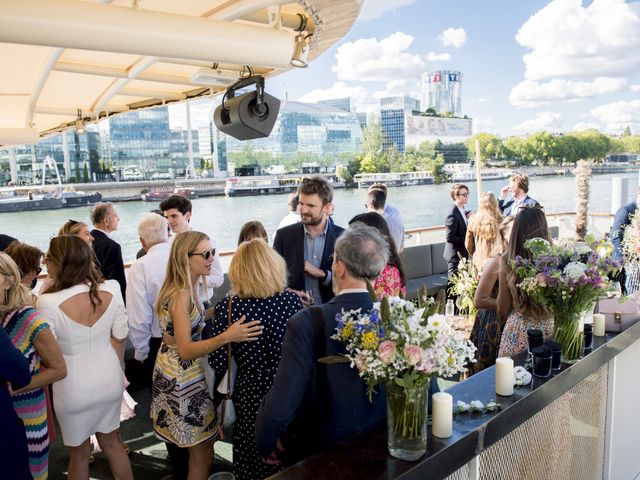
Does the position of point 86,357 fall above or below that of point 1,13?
below

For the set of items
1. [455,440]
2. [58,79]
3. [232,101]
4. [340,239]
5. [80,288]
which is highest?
[58,79]

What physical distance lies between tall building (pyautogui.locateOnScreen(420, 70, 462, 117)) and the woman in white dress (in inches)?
4443

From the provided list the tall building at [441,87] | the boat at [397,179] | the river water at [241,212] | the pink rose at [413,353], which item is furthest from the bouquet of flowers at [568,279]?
the tall building at [441,87]

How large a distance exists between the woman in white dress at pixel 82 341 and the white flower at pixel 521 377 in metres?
1.70

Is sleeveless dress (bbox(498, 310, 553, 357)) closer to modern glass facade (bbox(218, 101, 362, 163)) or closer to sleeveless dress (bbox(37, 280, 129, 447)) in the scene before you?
sleeveless dress (bbox(37, 280, 129, 447))

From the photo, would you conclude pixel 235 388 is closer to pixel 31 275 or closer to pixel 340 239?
pixel 340 239

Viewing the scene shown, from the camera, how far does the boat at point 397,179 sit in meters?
33.3

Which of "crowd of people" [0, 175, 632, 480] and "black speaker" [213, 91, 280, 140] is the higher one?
"black speaker" [213, 91, 280, 140]

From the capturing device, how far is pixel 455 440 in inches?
53.7

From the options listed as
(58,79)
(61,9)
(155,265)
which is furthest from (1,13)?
(58,79)

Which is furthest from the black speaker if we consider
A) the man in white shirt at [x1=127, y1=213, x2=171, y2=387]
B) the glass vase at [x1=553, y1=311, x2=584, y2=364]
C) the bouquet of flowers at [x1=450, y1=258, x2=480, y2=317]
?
the bouquet of flowers at [x1=450, y1=258, x2=480, y2=317]

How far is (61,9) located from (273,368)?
4.61 ft

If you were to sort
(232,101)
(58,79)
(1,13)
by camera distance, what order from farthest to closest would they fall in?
(58,79), (232,101), (1,13)

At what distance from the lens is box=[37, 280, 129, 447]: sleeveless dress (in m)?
2.23
